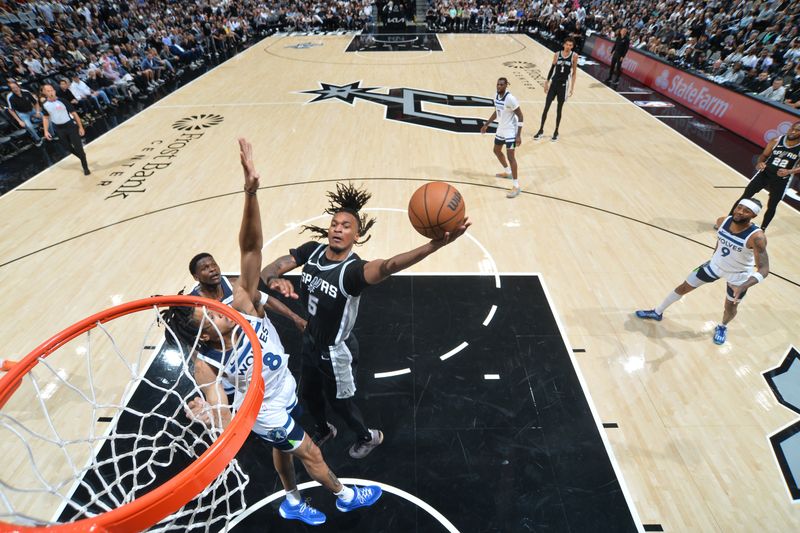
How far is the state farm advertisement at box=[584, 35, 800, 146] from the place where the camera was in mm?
8953

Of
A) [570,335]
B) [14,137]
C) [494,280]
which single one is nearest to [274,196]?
[494,280]

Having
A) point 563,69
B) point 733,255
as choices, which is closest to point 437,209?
point 733,255

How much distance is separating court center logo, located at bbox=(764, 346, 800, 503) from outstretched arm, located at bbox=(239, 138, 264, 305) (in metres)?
4.33

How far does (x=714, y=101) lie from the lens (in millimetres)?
10594

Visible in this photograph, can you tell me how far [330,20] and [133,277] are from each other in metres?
20.7

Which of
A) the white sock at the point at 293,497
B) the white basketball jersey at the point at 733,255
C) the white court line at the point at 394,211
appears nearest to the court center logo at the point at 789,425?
the white basketball jersey at the point at 733,255

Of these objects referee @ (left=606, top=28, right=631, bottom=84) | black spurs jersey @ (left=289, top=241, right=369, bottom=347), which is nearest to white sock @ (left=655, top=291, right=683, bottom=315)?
black spurs jersey @ (left=289, top=241, right=369, bottom=347)

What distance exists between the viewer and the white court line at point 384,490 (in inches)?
126

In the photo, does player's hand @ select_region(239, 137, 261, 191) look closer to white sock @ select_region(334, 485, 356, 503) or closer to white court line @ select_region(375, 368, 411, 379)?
white sock @ select_region(334, 485, 356, 503)

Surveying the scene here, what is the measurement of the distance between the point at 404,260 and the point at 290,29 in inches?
955

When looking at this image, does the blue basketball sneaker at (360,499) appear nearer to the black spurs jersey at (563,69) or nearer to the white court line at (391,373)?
the white court line at (391,373)

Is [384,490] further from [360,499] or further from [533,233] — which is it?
[533,233]

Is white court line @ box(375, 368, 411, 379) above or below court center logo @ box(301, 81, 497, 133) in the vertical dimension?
below

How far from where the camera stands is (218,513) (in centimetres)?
329
